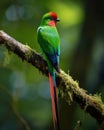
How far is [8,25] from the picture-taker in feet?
31.3

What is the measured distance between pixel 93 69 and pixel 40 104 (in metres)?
1.78

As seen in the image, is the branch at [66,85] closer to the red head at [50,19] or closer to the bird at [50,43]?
the bird at [50,43]

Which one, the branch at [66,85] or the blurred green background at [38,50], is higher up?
the branch at [66,85]

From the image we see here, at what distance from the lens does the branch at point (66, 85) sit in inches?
165

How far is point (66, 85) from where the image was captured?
4.25 metres

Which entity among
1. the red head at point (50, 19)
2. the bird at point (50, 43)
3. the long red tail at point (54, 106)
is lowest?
the long red tail at point (54, 106)

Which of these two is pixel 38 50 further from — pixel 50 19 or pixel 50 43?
pixel 50 43

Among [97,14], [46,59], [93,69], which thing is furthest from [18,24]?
[46,59]

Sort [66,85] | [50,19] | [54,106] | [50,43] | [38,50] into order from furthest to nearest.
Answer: [38,50]
[50,19]
[50,43]
[66,85]
[54,106]

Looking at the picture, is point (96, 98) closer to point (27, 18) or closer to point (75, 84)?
point (75, 84)

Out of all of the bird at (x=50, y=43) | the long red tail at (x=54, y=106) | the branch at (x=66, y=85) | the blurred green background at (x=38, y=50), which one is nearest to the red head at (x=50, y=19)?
the bird at (x=50, y=43)

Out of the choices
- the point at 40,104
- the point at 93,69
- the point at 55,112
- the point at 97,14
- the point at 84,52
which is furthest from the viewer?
the point at 40,104

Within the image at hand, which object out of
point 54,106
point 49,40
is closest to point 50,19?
point 49,40

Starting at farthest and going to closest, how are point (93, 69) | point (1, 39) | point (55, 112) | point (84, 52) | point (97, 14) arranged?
1. point (93, 69)
2. point (97, 14)
3. point (84, 52)
4. point (1, 39)
5. point (55, 112)
